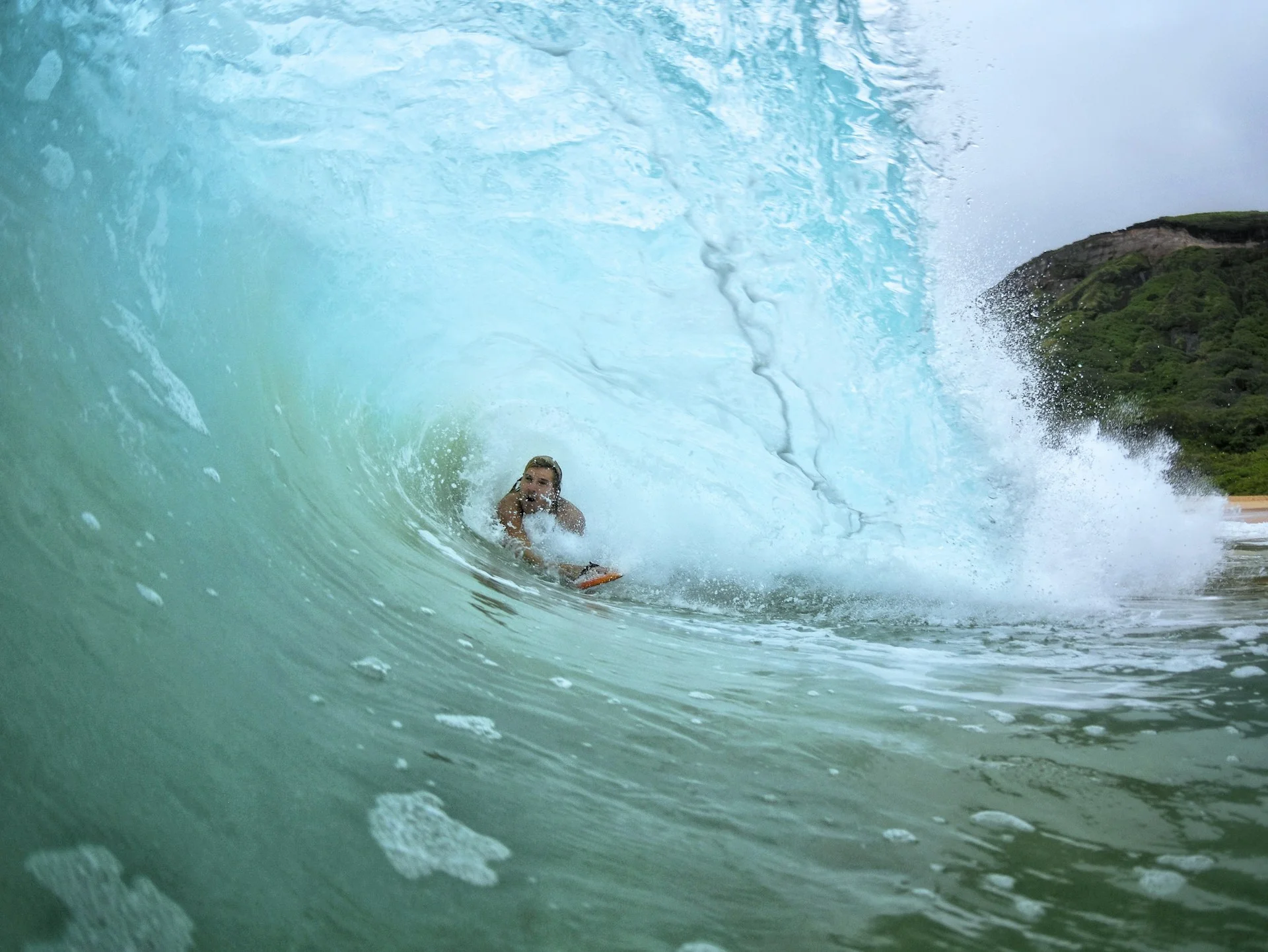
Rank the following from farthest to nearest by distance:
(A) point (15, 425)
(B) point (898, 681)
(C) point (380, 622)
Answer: (B) point (898, 681), (C) point (380, 622), (A) point (15, 425)

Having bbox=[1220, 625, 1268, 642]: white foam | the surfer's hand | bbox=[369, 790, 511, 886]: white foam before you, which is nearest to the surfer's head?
the surfer's hand

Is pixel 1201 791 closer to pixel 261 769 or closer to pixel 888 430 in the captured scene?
pixel 261 769

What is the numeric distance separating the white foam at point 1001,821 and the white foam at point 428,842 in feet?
2.82

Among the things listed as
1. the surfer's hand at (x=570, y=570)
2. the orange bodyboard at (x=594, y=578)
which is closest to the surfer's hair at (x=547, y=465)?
the surfer's hand at (x=570, y=570)

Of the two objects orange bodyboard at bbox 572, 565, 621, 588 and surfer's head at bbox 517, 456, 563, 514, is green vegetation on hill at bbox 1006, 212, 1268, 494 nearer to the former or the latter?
surfer's head at bbox 517, 456, 563, 514

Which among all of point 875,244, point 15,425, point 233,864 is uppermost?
point 875,244

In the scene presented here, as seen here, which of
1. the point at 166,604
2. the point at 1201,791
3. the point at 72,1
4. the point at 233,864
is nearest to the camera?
the point at 233,864

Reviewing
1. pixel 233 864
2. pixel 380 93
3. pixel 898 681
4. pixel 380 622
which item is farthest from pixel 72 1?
pixel 898 681

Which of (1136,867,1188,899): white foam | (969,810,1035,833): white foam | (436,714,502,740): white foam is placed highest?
(1136,867,1188,899): white foam

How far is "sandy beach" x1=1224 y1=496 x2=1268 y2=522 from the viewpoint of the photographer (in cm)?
1455

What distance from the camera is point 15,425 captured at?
6.86 ft

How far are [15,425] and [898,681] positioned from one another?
248 centimetres

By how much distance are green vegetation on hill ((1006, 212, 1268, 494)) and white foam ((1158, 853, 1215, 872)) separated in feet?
112

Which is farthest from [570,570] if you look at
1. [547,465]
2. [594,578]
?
[547,465]
